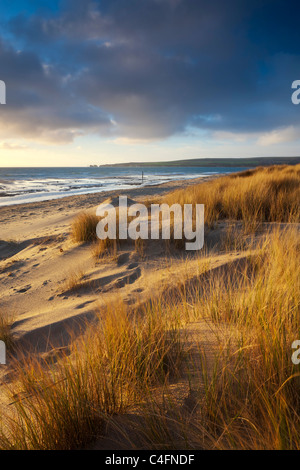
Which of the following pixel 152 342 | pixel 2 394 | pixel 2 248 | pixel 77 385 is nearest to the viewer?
pixel 77 385

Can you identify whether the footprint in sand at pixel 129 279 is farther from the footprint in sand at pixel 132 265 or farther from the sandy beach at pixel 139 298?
the footprint in sand at pixel 132 265

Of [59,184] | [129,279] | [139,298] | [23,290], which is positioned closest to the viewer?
[139,298]

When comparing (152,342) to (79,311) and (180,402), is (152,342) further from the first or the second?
(79,311)

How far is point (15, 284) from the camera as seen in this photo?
408 centimetres

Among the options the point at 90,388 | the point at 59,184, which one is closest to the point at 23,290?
the point at 90,388

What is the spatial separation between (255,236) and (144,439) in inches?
139

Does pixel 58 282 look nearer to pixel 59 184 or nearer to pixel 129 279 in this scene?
pixel 129 279

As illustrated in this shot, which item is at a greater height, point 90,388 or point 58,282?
point 90,388

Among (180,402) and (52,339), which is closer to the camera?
(180,402)

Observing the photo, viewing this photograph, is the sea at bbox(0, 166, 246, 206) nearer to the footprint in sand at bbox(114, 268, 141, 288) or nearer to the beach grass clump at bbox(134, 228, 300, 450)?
the footprint in sand at bbox(114, 268, 141, 288)

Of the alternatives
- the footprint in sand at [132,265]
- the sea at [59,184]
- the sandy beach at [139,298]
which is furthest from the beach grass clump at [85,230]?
the sea at [59,184]

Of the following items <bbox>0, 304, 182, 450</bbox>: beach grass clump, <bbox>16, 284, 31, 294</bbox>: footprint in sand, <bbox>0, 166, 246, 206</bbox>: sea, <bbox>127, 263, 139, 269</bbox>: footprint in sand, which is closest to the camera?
<bbox>0, 304, 182, 450</bbox>: beach grass clump

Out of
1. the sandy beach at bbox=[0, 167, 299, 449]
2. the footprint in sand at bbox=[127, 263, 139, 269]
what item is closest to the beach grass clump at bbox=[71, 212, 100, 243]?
the sandy beach at bbox=[0, 167, 299, 449]

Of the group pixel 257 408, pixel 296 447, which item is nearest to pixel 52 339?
pixel 257 408
